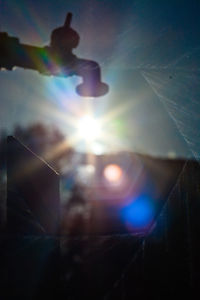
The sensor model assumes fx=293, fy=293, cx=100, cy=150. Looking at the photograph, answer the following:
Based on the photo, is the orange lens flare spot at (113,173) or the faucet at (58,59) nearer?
the faucet at (58,59)

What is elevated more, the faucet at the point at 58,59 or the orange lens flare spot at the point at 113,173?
the faucet at the point at 58,59

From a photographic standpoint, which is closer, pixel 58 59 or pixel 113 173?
pixel 58 59

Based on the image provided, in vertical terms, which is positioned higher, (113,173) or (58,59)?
(58,59)

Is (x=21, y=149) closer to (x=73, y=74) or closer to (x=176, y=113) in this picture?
(x=73, y=74)

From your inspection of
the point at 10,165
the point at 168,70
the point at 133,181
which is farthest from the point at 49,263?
the point at 133,181
